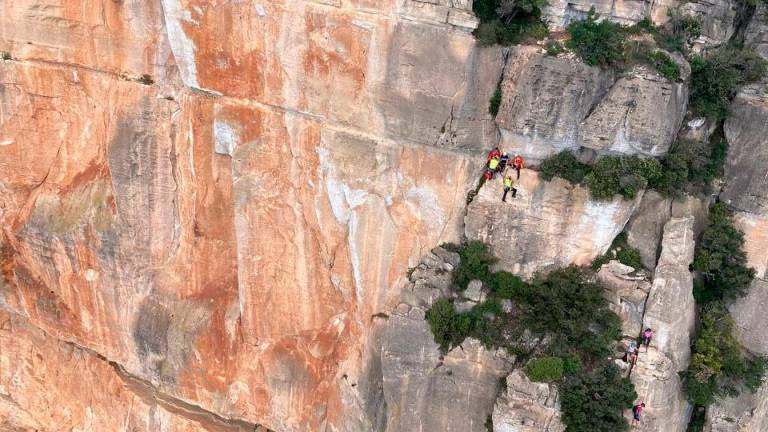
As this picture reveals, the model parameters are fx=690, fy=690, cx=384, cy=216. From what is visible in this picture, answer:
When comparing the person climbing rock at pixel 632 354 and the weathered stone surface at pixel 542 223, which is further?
the person climbing rock at pixel 632 354

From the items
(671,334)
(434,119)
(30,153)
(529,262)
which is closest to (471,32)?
(434,119)

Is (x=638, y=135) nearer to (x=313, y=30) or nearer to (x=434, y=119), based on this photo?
(x=434, y=119)

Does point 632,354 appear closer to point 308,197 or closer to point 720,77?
point 720,77

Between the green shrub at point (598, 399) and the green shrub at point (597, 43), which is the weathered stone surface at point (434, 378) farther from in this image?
the green shrub at point (597, 43)

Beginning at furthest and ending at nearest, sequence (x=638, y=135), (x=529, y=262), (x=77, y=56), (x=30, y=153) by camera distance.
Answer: (x=30, y=153) → (x=77, y=56) → (x=529, y=262) → (x=638, y=135)

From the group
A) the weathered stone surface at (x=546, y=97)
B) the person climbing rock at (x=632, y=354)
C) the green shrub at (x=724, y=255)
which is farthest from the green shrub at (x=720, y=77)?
the person climbing rock at (x=632, y=354)

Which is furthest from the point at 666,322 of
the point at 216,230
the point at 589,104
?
the point at 216,230

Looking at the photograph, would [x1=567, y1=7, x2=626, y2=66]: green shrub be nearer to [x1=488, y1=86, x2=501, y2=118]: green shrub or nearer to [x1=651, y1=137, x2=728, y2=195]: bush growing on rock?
[x1=488, y1=86, x2=501, y2=118]: green shrub
